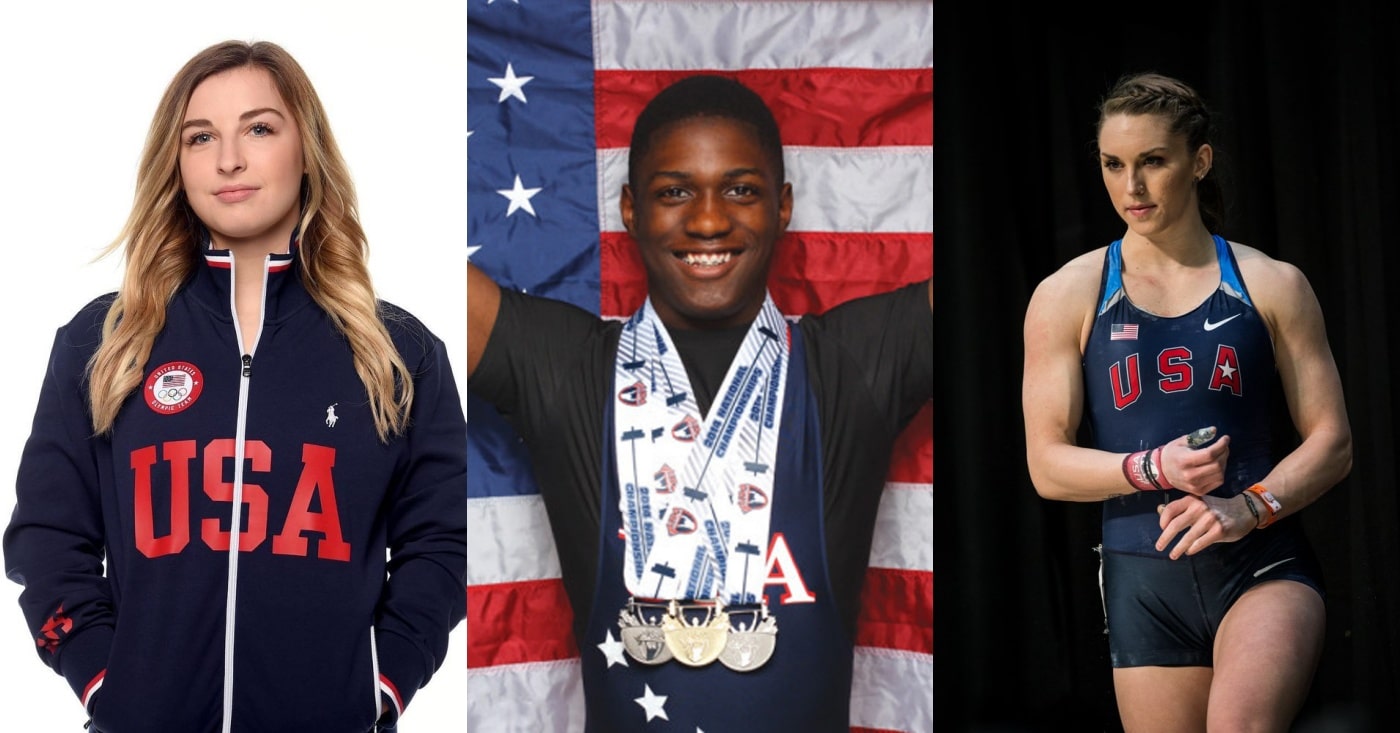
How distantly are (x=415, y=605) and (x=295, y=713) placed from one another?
26cm

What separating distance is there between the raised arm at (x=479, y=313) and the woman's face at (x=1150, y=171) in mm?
1186

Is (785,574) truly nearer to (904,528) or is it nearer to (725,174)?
(904,528)

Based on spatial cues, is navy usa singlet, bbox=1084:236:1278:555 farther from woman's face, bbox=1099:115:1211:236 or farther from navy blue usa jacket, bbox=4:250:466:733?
navy blue usa jacket, bbox=4:250:466:733

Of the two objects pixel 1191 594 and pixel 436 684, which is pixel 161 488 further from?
pixel 1191 594

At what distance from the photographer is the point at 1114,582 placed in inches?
98.8

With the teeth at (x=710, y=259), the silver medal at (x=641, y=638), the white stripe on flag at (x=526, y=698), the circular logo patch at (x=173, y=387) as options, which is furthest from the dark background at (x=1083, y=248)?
the circular logo patch at (x=173, y=387)

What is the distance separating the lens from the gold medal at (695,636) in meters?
2.50

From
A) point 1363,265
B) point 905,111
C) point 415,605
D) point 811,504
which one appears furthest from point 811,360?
point 1363,265

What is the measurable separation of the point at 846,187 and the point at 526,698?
1.15m

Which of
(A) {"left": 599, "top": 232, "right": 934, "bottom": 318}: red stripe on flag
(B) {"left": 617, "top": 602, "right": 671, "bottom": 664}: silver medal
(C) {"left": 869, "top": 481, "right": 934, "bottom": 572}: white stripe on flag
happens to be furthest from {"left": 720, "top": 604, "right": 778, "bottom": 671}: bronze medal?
(A) {"left": 599, "top": 232, "right": 934, "bottom": 318}: red stripe on flag

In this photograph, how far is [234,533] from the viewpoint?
2164mm

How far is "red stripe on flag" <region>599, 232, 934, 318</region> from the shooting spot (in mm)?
2596

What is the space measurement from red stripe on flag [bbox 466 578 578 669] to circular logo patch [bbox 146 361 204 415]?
24.9 inches

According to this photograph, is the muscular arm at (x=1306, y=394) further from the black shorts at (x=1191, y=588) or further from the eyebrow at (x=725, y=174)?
the eyebrow at (x=725, y=174)
